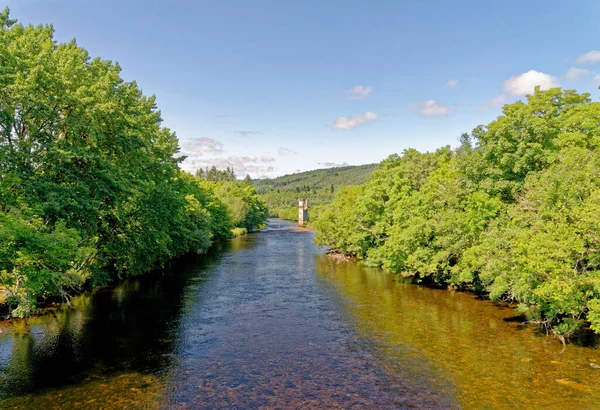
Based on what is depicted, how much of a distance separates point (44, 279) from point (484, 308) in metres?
26.6

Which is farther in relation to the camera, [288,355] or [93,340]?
[93,340]

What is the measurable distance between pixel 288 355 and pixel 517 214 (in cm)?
1581

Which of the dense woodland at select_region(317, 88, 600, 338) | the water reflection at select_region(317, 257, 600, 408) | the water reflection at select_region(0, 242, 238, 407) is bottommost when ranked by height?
the water reflection at select_region(317, 257, 600, 408)

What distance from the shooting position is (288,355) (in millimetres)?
20562

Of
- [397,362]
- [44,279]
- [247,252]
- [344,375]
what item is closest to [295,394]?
[344,375]

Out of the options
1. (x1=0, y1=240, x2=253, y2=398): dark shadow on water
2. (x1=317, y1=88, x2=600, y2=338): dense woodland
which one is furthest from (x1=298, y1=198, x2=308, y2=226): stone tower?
(x1=0, y1=240, x2=253, y2=398): dark shadow on water

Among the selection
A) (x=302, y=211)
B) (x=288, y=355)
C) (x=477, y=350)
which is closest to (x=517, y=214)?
(x=477, y=350)

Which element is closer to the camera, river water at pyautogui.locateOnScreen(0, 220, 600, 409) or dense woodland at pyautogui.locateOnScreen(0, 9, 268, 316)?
river water at pyautogui.locateOnScreen(0, 220, 600, 409)

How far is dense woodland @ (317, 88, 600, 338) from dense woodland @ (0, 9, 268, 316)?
72.2ft

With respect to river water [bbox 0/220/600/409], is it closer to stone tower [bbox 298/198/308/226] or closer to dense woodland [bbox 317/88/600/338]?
dense woodland [bbox 317/88/600/338]

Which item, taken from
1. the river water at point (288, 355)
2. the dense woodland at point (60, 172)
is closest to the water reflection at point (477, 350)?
the river water at point (288, 355)

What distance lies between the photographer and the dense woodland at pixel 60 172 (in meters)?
17.2

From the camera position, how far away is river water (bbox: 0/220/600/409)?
16.2 meters

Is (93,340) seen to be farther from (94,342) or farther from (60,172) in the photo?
(60,172)
